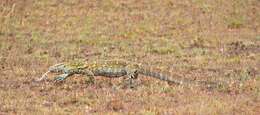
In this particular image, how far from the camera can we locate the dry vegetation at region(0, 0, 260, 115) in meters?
14.7

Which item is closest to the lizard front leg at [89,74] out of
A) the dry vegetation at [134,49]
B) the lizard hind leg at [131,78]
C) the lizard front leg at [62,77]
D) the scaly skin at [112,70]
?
the scaly skin at [112,70]

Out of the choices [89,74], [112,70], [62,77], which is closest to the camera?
[112,70]

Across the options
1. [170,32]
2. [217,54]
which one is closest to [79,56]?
[217,54]

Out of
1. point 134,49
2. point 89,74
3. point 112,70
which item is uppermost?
point 112,70

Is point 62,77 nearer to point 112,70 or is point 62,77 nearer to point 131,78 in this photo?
point 112,70

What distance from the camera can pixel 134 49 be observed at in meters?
26.3

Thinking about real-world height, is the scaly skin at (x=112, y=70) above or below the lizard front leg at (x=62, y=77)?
above

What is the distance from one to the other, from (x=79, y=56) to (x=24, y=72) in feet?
16.4

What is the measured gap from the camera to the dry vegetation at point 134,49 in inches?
578

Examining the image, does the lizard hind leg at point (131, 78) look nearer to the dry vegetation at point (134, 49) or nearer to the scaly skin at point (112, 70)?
the scaly skin at point (112, 70)

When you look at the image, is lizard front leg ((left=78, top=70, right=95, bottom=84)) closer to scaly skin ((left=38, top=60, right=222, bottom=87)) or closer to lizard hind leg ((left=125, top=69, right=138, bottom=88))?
scaly skin ((left=38, top=60, right=222, bottom=87))

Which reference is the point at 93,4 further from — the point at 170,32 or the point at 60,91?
the point at 60,91

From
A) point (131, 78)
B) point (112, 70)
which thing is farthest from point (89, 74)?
point (131, 78)

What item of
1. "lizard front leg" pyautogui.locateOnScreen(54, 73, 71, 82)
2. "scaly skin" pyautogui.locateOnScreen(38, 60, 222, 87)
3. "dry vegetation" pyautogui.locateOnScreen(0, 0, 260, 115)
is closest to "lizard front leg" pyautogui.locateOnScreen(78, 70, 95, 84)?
"scaly skin" pyautogui.locateOnScreen(38, 60, 222, 87)
